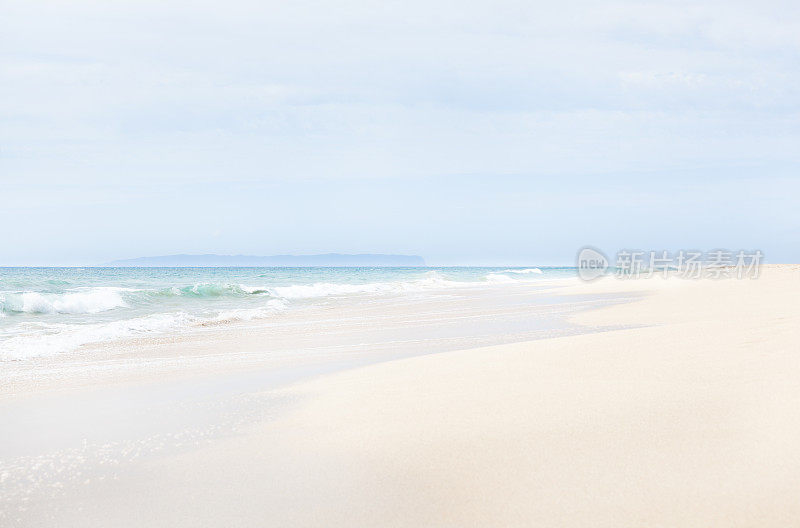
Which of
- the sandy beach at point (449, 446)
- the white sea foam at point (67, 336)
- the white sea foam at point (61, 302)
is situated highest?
the sandy beach at point (449, 446)

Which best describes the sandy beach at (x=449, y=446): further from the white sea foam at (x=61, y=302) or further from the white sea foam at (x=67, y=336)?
the white sea foam at (x=61, y=302)

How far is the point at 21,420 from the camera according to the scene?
4555 mm

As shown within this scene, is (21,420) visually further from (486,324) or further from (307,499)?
(486,324)

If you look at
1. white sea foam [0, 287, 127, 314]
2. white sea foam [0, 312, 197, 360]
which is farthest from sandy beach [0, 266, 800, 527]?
white sea foam [0, 287, 127, 314]

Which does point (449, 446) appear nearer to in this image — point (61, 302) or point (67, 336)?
point (67, 336)

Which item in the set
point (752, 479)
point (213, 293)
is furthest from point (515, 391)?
point (213, 293)

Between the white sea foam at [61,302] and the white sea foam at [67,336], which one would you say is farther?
the white sea foam at [61,302]

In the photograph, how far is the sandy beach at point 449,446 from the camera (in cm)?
267

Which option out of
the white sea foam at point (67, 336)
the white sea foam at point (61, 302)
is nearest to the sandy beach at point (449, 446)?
the white sea foam at point (67, 336)

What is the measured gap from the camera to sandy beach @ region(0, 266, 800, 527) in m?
2.67

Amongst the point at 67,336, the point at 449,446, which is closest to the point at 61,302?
the point at 67,336

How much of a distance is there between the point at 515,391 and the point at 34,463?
2.96 metres

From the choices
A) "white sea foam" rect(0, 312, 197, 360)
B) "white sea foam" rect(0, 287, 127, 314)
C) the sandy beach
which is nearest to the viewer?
the sandy beach

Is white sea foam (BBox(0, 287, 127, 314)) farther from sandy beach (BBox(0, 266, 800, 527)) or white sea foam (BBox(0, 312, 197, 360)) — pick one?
sandy beach (BBox(0, 266, 800, 527))
